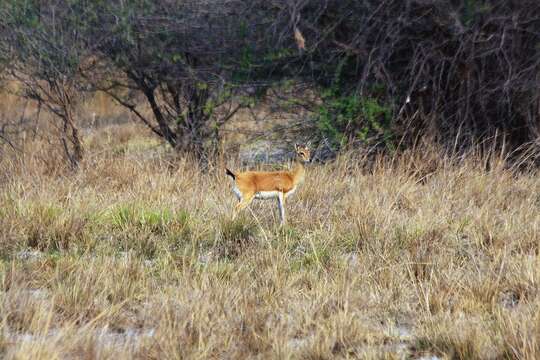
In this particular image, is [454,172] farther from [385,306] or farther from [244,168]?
[385,306]

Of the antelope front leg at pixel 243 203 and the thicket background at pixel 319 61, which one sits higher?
the thicket background at pixel 319 61

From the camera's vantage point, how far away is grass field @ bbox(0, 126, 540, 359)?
428cm

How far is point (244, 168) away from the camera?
948cm

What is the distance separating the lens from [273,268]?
17.6ft

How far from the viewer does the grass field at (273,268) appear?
4.28 m

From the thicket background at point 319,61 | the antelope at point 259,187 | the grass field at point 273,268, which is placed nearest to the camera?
the grass field at point 273,268

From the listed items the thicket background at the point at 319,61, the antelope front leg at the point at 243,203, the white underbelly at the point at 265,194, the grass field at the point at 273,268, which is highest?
the thicket background at the point at 319,61

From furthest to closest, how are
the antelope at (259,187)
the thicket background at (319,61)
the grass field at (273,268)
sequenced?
the thicket background at (319,61) < the antelope at (259,187) < the grass field at (273,268)

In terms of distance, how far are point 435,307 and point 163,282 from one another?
1.69 m

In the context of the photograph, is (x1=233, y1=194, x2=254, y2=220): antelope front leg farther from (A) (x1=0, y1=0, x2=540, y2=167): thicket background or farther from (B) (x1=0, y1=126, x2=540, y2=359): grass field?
(A) (x1=0, y1=0, x2=540, y2=167): thicket background

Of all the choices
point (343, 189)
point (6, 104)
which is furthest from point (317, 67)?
point (6, 104)

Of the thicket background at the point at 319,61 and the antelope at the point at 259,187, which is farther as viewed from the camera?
the thicket background at the point at 319,61

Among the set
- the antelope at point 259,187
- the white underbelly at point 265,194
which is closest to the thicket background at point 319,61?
the antelope at point 259,187

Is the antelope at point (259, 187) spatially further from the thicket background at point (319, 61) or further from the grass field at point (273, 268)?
the thicket background at point (319, 61)
